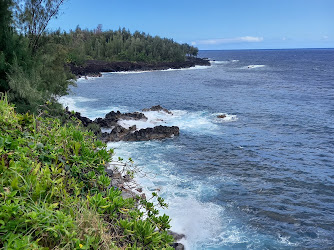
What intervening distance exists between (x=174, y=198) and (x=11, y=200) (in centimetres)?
897

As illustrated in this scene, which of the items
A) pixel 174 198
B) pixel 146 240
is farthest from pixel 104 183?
pixel 174 198

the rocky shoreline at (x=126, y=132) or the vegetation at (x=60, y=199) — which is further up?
the vegetation at (x=60, y=199)

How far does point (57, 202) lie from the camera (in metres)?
3.77

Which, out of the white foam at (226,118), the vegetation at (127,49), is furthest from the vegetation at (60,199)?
the vegetation at (127,49)

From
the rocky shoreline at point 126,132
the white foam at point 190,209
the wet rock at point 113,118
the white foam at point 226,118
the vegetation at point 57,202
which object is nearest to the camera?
the vegetation at point 57,202

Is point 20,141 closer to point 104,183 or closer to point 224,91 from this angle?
point 104,183

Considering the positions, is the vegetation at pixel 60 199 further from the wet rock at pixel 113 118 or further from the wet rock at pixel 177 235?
the wet rock at pixel 113 118

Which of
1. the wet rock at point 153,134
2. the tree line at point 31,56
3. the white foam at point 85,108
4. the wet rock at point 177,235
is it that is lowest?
the wet rock at point 177,235

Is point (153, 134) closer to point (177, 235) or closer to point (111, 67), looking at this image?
point (177, 235)

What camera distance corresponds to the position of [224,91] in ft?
145

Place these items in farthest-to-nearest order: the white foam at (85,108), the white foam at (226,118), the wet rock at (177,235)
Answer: the white foam at (85,108)
the white foam at (226,118)
the wet rock at (177,235)

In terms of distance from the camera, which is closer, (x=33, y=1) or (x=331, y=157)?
(x=33, y=1)

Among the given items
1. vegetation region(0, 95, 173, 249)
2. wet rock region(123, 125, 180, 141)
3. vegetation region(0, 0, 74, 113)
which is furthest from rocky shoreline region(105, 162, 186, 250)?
wet rock region(123, 125, 180, 141)

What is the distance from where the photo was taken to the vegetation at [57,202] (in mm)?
3117
